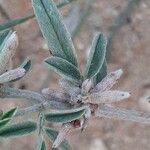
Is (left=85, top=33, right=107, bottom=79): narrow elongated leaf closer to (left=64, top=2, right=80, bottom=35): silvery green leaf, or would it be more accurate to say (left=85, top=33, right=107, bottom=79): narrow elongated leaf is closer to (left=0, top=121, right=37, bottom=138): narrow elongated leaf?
(left=0, top=121, right=37, bottom=138): narrow elongated leaf

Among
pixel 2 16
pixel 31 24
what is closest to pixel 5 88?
pixel 2 16

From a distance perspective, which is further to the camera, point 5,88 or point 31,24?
point 31,24

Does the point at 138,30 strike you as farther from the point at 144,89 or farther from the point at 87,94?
the point at 87,94

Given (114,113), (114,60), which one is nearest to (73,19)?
(114,60)

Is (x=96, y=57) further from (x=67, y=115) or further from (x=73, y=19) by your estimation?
(x=73, y=19)

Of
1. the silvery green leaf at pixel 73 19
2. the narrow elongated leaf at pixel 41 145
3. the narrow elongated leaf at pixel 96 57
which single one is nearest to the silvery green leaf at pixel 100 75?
the narrow elongated leaf at pixel 96 57

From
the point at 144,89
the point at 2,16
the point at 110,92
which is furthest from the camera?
the point at 144,89

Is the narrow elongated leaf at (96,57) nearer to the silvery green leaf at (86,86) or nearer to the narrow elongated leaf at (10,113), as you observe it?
the silvery green leaf at (86,86)
